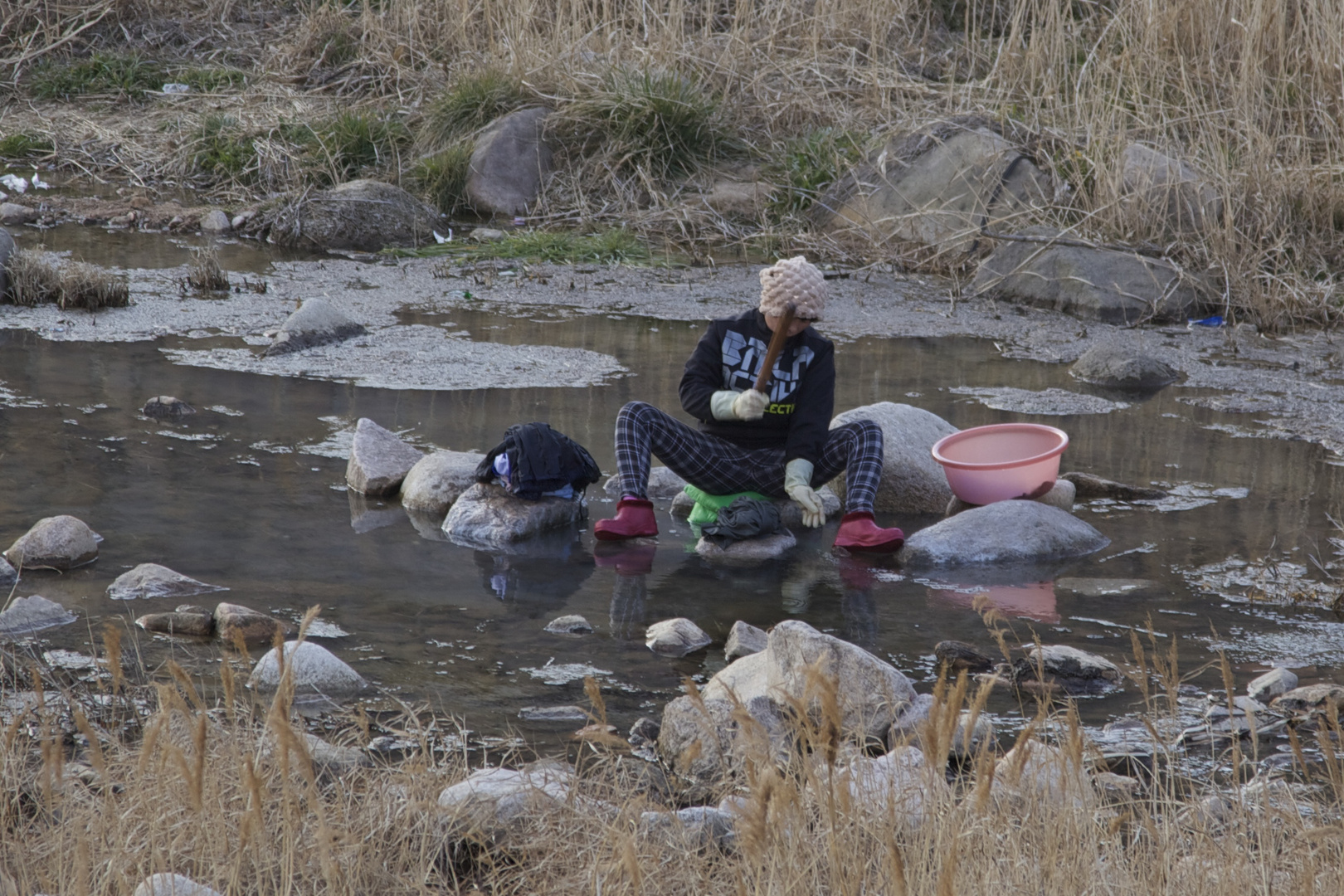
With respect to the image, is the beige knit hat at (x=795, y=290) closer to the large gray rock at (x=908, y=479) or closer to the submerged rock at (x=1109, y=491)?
the large gray rock at (x=908, y=479)

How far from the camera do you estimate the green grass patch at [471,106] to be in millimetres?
11812

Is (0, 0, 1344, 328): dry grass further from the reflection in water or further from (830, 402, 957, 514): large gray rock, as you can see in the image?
the reflection in water

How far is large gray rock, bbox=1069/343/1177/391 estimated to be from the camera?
721 centimetres

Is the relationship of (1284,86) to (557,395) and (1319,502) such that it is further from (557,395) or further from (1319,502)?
(557,395)

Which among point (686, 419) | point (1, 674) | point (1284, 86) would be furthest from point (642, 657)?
point (1284, 86)

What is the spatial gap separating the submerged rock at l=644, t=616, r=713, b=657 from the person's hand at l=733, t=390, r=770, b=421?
115cm

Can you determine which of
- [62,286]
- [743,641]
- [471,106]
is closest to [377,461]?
[743,641]

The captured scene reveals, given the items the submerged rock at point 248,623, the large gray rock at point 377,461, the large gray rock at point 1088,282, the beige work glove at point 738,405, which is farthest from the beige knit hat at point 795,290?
the large gray rock at point 1088,282

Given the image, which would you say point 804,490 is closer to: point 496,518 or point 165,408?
point 496,518

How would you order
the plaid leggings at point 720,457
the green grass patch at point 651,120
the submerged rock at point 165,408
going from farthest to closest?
1. the green grass patch at point 651,120
2. the submerged rock at point 165,408
3. the plaid leggings at point 720,457

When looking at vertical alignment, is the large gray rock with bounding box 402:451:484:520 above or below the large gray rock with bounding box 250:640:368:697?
above

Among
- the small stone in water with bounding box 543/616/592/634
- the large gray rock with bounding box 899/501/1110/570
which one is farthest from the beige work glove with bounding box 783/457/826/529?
the small stone in water with bounding box 543/616/592/634

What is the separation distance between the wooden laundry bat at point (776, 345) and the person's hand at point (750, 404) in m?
0.05

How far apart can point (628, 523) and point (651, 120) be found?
276 inches
